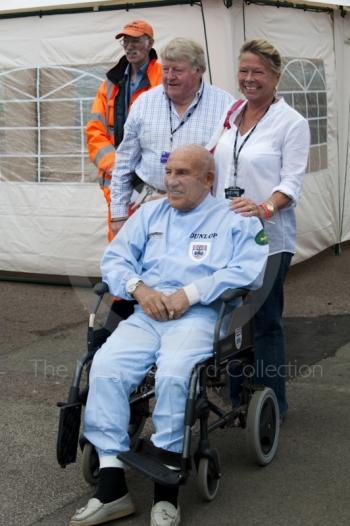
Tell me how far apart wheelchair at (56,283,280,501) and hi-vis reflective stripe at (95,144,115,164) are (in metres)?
1.59

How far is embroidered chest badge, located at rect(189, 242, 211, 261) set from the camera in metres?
3.92

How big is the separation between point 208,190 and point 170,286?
18.9 inches

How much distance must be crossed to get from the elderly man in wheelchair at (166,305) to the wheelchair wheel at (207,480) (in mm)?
169

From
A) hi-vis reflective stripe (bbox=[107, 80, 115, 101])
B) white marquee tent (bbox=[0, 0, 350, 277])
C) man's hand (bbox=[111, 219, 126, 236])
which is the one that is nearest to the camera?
man's hand (bbox=[111, 219, 126, 236])

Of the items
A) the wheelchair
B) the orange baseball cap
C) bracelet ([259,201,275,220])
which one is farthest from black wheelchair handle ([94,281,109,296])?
the orange baseball cap

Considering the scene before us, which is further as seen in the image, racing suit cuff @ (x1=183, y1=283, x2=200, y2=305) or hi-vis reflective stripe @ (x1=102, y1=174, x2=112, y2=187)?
hi-vis reflective stripe @ (x1=102, y1=174, x2=112, y2=187)

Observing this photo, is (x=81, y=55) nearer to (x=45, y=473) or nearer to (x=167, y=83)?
(x=167, y=83)

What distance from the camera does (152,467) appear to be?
136 inches

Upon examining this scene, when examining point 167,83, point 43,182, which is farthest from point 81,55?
point 167,83

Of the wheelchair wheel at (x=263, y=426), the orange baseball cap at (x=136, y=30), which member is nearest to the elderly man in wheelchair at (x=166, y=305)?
the wheelchair wheel at (x=263, y=426)

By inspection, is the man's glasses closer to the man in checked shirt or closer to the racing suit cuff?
the man in checked shirt

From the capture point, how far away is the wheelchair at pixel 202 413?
11.4 ft

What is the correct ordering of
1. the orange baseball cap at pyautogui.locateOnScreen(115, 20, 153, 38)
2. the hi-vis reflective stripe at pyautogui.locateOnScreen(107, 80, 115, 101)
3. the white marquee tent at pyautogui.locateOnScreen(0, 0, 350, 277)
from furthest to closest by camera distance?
the white marquee tent at pyautogui.locateOnScreen(0, 0, 350, 277), the hi-vis reflective stripe at pyautogui.locateOnScreen(107, 80, 115, 101), the orange baseball cap at pyautogui.locateOnScreen(115, 20, 153, 38)

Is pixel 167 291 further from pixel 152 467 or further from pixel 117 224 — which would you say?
pixel 117 224
